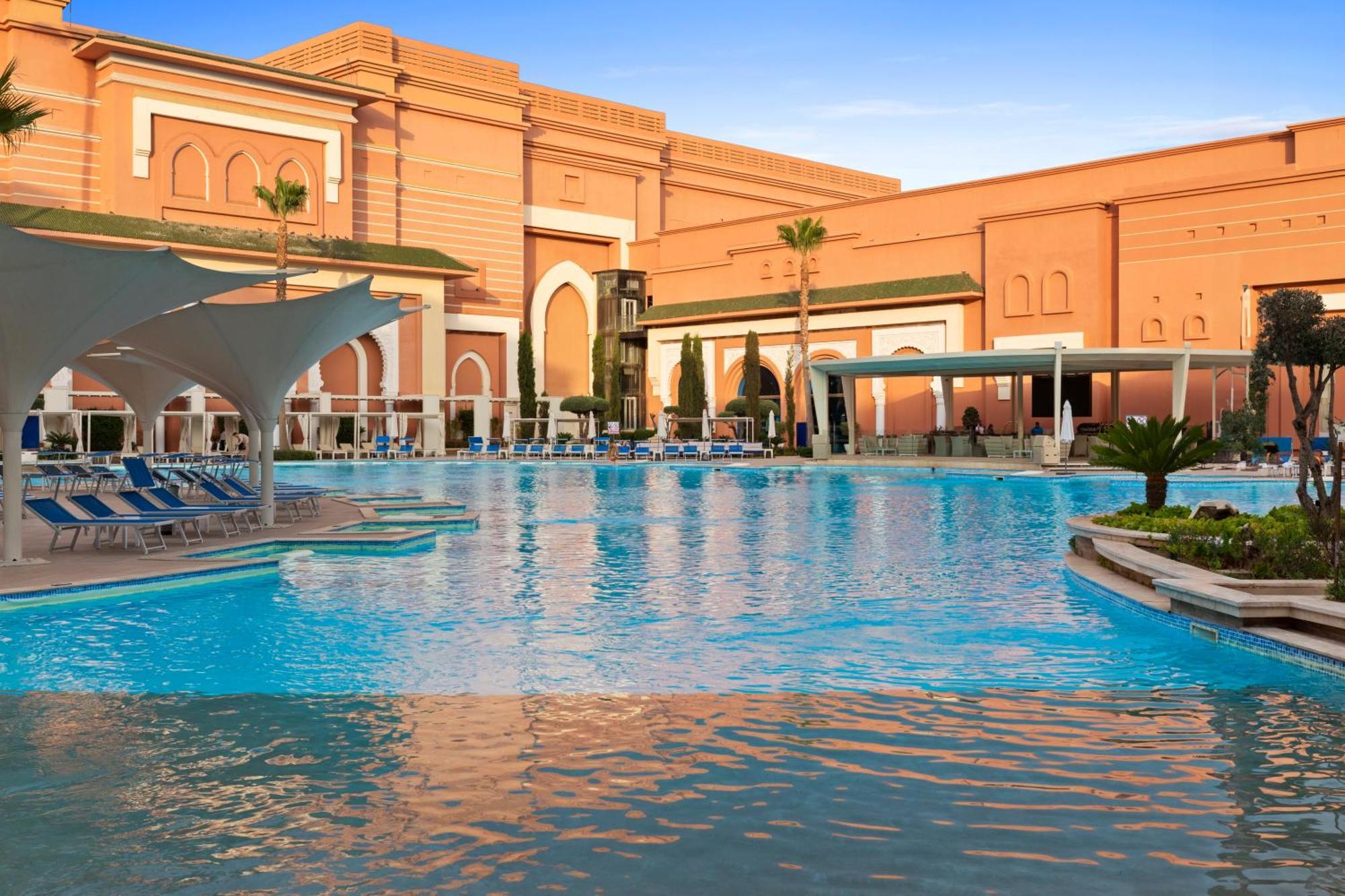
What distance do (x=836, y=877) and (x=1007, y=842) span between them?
0.67 m

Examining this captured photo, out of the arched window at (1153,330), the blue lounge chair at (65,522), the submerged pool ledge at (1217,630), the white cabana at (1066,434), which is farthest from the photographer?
the arched window at (1153,330)

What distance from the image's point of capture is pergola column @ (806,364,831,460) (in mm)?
32812

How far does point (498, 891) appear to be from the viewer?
3539mm

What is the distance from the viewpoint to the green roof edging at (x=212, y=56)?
34250mm

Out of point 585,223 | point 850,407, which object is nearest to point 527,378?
point 585,223

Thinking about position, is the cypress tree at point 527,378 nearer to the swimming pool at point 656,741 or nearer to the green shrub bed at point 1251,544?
the swimming pool at point 656,741

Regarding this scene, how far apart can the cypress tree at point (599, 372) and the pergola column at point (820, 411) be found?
13018 mm

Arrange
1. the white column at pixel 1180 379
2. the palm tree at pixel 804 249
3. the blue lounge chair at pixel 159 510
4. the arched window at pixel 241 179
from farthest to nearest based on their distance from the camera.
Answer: the arched window at pixel 241 179
the palm tree at pixel 804 249
the white column at pixel 1180 379
the blue lounge chair at pixel 159 510

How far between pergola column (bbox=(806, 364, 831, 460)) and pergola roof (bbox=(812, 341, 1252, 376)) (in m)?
0.28

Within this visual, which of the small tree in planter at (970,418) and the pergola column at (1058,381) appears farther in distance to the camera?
the small tree in planter at (970,418)

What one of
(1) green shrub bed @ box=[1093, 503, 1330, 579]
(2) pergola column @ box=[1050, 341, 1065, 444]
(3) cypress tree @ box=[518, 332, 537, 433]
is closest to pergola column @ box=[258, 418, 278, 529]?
(1) green shrub bed @ box=[1093, 503, 1330, 579]

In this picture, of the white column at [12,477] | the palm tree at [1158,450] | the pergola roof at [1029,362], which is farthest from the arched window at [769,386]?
the white column at [12,477]

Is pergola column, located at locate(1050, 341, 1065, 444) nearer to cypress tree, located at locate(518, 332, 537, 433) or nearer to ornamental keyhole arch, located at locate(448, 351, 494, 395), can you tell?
cypress tree, located at locate(518, 332, 537, 433)

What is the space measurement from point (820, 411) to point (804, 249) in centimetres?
725
